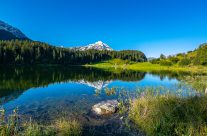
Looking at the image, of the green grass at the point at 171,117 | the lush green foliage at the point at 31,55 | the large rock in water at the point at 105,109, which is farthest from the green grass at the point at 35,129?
the lush green foliage at the point at 31,55

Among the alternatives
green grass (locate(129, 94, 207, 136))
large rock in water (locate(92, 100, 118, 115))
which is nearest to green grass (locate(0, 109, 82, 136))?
green grass (locate(129, 94, 207, 136))

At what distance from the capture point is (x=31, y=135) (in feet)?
34.6

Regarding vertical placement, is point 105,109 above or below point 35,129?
below

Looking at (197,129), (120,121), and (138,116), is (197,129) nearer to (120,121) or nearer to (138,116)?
(138,116)

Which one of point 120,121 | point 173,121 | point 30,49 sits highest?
point 30,49

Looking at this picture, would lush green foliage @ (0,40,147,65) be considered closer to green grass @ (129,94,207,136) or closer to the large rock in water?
the large rock in water

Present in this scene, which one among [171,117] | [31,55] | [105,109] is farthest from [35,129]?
[31,55]

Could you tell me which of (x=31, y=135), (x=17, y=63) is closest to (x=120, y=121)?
(x=31, y=135)

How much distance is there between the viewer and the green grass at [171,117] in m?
11.4

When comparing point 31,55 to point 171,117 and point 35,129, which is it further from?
point 171,117

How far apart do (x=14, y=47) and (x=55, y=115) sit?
471 feet

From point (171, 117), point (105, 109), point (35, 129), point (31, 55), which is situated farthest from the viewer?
point (31, 55)

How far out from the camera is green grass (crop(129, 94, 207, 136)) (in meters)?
11.4

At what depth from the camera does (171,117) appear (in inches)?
516
